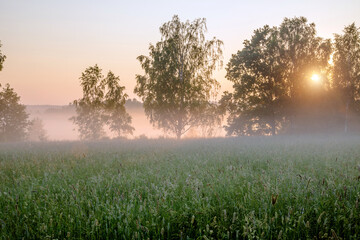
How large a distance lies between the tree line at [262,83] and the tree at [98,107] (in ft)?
37.9

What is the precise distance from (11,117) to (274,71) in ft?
162

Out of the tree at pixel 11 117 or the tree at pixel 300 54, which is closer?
the tree at pixel 300 54

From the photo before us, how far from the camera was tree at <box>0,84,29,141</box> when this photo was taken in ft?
141

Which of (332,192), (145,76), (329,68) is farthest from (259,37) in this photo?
(332,192)

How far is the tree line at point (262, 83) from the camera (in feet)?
80.5

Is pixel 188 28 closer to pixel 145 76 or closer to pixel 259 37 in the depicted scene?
pixel 145 76

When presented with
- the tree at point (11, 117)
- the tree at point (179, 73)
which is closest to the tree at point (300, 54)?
the tree at point (179, 73)

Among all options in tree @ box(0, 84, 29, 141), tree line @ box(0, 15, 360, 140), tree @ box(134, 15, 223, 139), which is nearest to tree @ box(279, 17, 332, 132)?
tree line @ box(0, 15, 360, 140)

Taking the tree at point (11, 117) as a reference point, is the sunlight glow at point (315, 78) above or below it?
above

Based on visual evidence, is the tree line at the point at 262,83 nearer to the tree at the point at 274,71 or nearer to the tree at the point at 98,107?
the tree at the point at 274,71

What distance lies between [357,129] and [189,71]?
2313cm

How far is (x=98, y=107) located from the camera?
35438 millimetres

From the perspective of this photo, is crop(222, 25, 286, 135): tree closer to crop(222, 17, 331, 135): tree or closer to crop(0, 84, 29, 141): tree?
crop(222, 17, 331, 135): tree

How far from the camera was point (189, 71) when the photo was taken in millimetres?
24547
